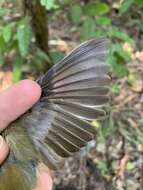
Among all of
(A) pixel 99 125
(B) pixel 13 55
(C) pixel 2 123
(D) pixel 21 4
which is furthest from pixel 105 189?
(C) pixel 2 123

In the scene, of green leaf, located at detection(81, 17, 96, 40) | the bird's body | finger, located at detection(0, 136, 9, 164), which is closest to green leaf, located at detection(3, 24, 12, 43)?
green leaf, located at detection(81, 17, 96, 40)

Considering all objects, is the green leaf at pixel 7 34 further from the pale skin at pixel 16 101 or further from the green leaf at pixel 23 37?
the pale skin at pixel 16 101

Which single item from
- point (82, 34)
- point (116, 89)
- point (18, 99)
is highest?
point (18, 99)

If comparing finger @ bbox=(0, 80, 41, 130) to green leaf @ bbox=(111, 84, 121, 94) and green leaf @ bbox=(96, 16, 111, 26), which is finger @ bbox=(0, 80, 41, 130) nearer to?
green leaf @ bbox=(96, 16, 111, 26)

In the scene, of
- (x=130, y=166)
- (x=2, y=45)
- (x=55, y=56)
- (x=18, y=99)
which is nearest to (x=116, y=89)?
(x=130, y=166)

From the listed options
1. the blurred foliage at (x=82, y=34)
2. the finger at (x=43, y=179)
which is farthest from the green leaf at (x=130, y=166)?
the finger at (x=43, y=179)

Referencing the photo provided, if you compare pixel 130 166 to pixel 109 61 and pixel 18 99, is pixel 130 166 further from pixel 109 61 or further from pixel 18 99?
pixel 18 99

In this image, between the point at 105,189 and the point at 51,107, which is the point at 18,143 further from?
the point at 105,189
